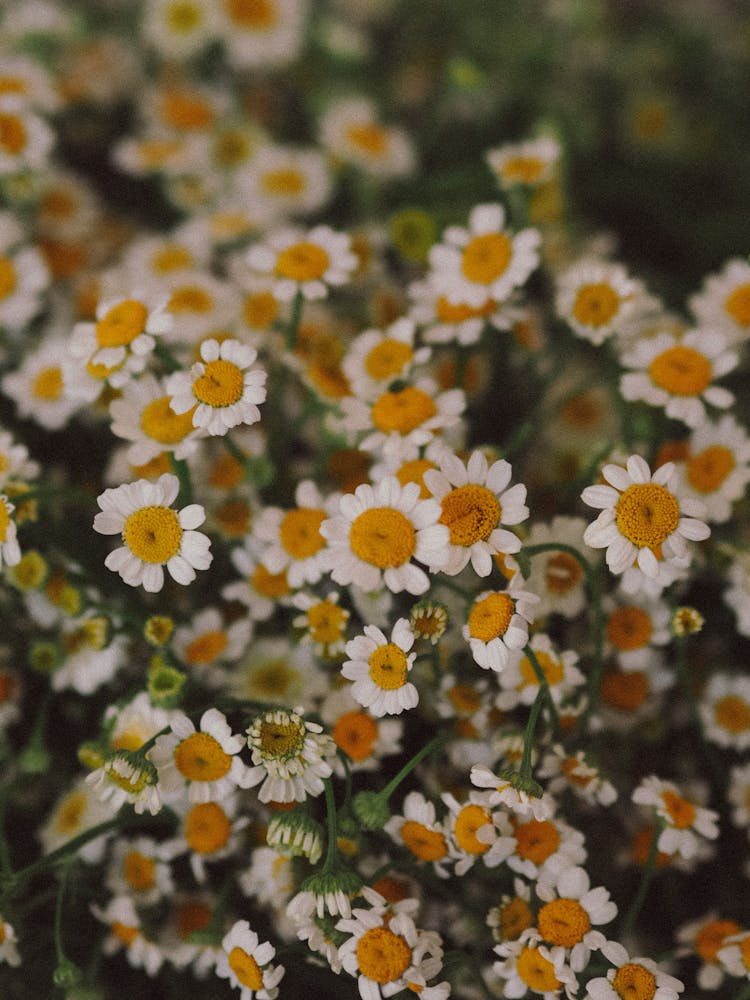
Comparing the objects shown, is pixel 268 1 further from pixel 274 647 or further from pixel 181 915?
pixel 181 915

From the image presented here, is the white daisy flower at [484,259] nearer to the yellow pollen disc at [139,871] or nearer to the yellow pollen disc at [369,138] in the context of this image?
the yellow pollen disc at [369,138]

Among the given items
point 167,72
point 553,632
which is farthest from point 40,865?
point 167,72

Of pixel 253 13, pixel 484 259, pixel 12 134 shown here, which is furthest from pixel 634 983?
pixel 253 13

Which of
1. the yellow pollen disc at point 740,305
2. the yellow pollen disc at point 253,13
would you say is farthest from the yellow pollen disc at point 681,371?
the yellow pollen disc at point 253,13

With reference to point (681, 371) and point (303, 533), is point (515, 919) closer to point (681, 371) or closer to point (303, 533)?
point (303, 533)

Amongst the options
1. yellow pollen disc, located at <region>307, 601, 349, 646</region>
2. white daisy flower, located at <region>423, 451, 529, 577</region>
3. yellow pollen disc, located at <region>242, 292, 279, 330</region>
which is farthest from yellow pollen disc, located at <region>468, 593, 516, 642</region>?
yellow pollen disc, located at <region>242, 292, 279, 330</region>

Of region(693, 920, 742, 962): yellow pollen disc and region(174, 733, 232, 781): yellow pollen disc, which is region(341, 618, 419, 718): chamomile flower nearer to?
region(174, 733, 232, 781): yellow pollen disc
